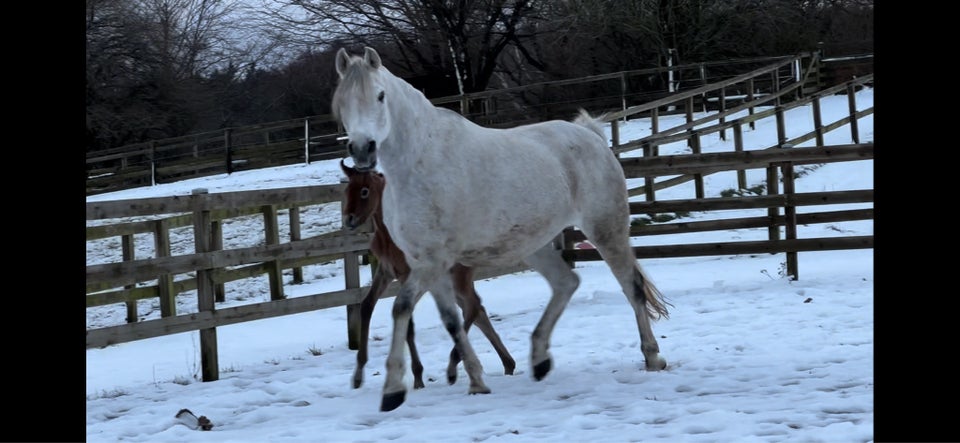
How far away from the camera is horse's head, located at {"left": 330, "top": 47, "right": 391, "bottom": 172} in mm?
4617

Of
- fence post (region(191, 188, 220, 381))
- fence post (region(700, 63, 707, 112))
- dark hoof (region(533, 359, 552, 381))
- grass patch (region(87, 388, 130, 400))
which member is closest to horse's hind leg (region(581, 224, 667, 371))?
dark hoof (region(533, 359, 552, 381))

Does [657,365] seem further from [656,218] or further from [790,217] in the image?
[656,218]

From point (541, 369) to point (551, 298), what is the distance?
560 mm

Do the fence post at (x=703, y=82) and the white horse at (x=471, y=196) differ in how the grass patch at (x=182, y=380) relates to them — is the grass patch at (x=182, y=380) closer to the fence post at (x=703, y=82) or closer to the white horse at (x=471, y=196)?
the white horse at (x=471, y=196)

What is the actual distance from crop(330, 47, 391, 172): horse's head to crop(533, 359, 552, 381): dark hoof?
68.2 inches

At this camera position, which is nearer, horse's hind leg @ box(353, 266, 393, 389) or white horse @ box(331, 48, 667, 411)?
white horse @ box(331, 48, 667, 411)

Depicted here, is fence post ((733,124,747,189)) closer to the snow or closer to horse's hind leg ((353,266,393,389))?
the snow

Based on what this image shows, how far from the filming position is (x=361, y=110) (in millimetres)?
4730

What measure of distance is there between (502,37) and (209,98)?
9258mm

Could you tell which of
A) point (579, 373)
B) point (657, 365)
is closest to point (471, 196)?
point (579, 373)

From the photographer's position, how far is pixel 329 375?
6617 mm
